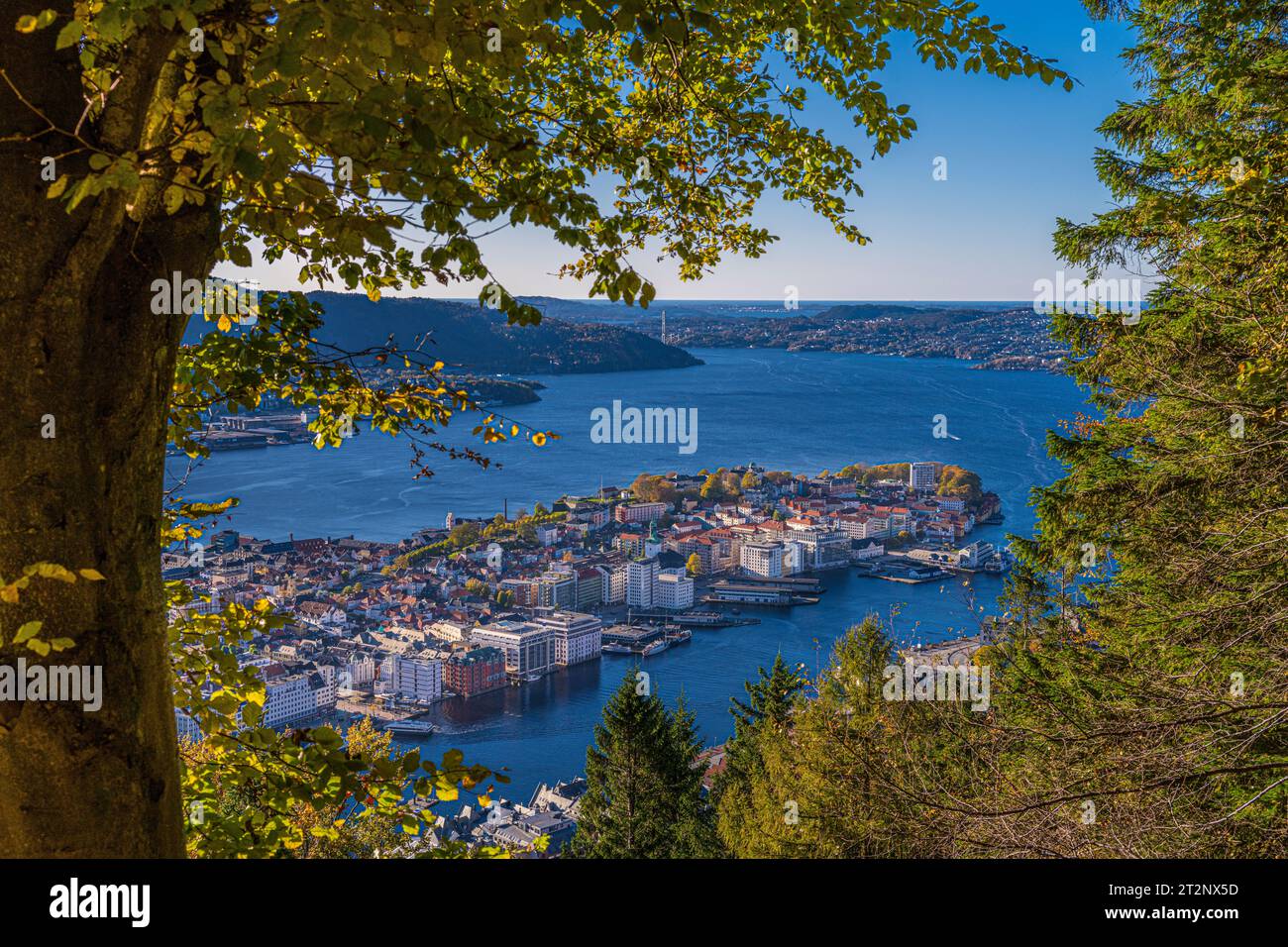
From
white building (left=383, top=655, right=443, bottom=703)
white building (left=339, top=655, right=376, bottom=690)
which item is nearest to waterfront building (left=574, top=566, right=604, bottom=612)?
white building (left=383, top=655, right=443, bottom=703)

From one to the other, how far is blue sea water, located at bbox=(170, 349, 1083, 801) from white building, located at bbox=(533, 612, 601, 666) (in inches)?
→ 17.0

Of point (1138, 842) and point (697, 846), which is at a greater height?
point (1138, 842)

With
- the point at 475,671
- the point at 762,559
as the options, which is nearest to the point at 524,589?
the point at 475,671

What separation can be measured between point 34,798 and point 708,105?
2903 millimetres

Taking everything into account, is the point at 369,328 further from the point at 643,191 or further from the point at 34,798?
the point at 34,798

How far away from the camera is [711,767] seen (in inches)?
736

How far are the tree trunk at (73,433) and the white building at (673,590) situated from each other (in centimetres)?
2399

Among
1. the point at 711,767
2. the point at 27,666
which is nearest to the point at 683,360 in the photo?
the point at 711,767

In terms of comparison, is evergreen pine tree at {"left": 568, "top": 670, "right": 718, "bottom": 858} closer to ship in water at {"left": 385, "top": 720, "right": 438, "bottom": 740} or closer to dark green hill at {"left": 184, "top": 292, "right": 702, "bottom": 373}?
ship in water at {"left": 385, "top": 720, "right": 438, "bottom": 740}

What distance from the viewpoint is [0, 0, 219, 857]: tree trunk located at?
171 cm

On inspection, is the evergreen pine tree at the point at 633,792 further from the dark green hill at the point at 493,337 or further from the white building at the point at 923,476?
the white building at the point at 923,476

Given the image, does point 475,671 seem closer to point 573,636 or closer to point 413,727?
point 413,727

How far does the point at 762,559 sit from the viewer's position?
26.9 metres
